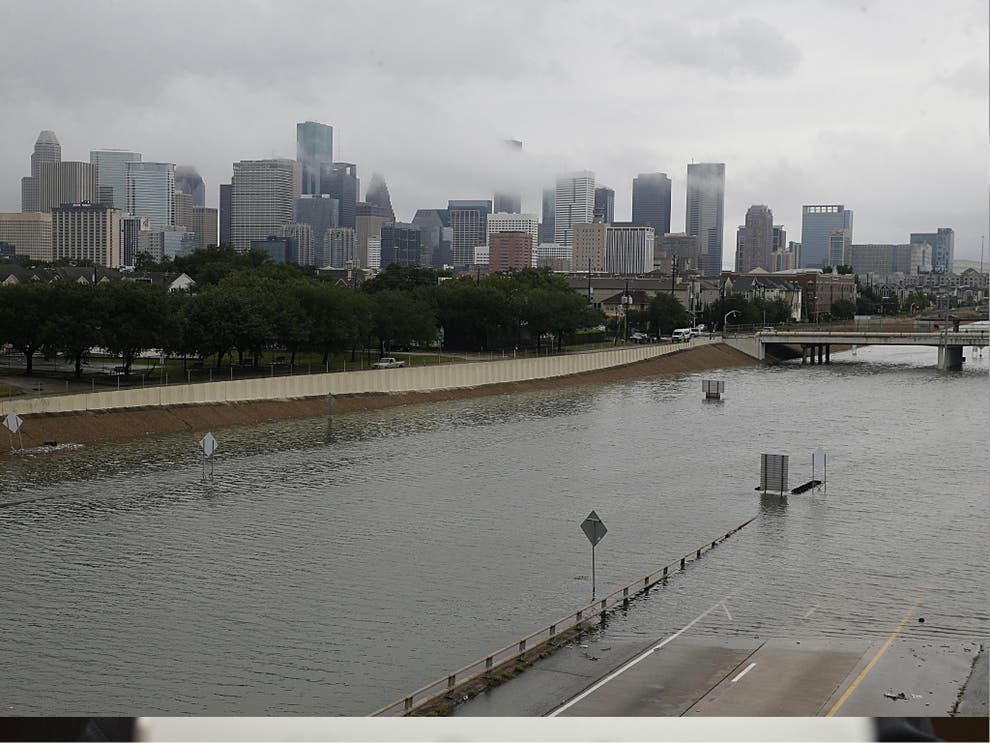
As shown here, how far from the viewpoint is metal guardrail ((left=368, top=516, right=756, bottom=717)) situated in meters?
7.95

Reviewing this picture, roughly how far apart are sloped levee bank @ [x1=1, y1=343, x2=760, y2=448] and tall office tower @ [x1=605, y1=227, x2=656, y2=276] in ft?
345

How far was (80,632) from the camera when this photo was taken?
10141mm

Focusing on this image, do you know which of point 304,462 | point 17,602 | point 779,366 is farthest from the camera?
point 779,366

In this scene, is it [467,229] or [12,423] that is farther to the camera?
[467,229]

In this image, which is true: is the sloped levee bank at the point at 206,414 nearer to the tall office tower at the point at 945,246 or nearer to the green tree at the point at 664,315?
the tall office tower at the point at 945,246

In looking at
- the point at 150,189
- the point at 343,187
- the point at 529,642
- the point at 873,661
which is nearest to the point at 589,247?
the point at 343,187

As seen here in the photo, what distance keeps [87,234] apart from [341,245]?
4947 cm

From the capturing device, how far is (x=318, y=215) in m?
121

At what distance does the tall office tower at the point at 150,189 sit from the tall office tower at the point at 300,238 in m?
23.2

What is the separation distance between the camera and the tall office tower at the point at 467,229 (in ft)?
534

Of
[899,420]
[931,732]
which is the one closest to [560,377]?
[899,420]

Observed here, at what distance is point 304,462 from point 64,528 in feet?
20.7

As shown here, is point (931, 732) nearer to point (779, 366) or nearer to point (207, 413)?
point (207, 413)

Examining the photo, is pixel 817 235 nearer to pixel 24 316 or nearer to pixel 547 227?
pixel 547 227
